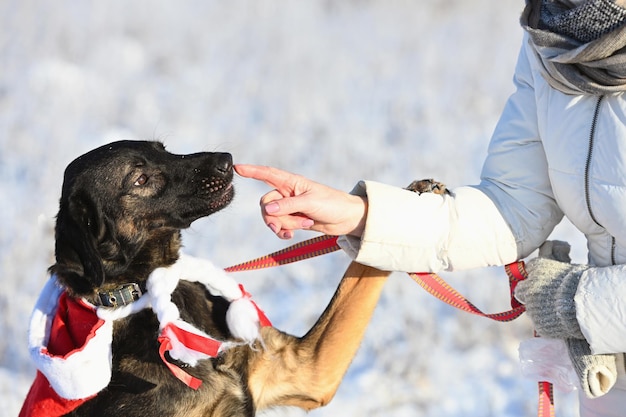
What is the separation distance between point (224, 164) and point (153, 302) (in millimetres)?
607

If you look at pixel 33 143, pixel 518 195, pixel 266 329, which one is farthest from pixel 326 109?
pixel 518 195

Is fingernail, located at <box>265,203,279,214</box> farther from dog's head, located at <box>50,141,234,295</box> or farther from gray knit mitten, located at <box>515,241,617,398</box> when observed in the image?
gray knit mitten, located at <box>515,241,617,398</box>

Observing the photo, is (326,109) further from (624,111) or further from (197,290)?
(624,111)

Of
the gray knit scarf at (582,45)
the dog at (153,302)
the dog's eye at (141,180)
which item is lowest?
the dog at (153,302)

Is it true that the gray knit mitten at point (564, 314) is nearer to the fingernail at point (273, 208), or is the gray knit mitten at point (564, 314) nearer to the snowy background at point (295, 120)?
the fingernail at point (273, 208)

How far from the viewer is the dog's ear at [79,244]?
2.71m

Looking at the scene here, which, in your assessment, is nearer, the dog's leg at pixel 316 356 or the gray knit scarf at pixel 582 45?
the gray knit scarf at pixel 582 45

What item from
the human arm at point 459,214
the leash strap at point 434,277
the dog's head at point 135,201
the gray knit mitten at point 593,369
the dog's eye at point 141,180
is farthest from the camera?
the dog's eye at point 141,180

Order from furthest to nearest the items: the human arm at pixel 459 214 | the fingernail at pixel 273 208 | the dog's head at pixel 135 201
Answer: the dog's head at pixel 135 201
the human arm at pixel 459 214
the fingernail at pixel 273 208

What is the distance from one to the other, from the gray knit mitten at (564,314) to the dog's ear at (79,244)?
58.8 inches

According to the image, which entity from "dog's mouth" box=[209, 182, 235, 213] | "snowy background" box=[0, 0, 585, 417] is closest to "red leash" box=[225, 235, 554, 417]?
"dog's mouth" box=[209, 182, 235, 213]

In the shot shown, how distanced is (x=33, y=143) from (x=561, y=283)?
5.89 m

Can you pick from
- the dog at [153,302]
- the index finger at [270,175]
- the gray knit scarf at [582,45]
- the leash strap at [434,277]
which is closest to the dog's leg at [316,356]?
the dog at [153,302]

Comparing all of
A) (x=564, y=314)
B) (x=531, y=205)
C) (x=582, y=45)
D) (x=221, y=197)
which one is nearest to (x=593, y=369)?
(x=564, y=314)
